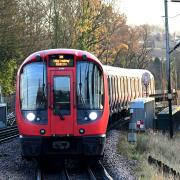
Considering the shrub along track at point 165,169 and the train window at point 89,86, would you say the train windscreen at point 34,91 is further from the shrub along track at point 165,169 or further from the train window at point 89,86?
the shrub along track at point 165,169

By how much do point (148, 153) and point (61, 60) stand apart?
594cm

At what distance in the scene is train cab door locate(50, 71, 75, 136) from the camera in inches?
540

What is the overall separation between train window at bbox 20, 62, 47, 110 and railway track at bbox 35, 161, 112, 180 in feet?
5.50

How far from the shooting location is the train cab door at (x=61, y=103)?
13.7 m

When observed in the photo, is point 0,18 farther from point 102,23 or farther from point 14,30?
point 102,23

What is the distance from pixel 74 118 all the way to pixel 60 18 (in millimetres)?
34174

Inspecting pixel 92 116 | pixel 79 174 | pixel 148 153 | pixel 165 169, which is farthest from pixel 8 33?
pixel 79 174

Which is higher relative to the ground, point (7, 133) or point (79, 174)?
point (7, 133)

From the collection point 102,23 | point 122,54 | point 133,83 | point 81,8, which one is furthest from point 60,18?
point 122,54

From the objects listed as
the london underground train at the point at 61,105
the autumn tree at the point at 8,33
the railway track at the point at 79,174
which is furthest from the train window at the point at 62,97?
the autumn tree at the point at 8,33

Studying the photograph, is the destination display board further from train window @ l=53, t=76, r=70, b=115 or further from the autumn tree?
the autumn tree

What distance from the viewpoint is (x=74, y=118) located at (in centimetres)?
1375

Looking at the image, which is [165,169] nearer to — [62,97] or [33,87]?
[62,97]

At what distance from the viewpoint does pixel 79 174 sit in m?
13.9
